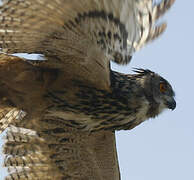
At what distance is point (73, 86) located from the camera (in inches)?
270

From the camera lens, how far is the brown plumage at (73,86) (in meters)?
6.18

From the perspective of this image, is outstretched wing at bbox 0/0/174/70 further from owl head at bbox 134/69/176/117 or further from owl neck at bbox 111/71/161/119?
owl head at bbox 134/69/176/117

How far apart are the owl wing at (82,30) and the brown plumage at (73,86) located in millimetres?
10

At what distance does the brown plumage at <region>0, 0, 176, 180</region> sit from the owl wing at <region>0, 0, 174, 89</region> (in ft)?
0.03

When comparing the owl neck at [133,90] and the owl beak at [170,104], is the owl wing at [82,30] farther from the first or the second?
the owl beak at [170,104]

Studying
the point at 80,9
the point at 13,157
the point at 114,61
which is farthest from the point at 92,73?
the point at 13,157

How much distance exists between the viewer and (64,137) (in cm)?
746

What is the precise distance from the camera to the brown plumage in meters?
6.18

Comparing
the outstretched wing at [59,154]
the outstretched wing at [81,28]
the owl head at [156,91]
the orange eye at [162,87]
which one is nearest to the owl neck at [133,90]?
the owl head at [156,91]

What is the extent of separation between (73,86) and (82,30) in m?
0.85

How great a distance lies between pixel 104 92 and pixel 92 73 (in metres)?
0.30

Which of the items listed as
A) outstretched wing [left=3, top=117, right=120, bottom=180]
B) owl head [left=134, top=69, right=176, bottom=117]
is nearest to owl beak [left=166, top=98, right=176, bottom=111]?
owl head [left=134, top=69, right=176, bottom=117]

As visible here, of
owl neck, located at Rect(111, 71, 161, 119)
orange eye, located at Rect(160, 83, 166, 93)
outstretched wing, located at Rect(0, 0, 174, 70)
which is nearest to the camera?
outstretched wing, located at Rect(0, 0, 174, 70)

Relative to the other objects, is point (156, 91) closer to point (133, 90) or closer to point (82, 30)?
point (133, 90)
